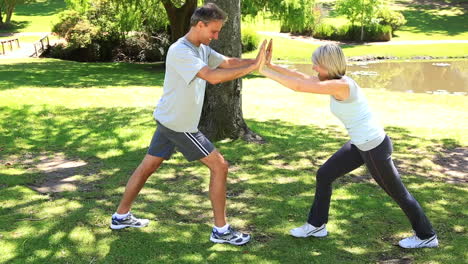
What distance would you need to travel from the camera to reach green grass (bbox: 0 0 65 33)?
42469mm

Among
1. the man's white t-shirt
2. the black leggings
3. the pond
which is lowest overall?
the pond

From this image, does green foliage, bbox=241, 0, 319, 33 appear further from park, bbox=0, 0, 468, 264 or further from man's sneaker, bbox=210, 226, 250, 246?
man's sneaker, bbox=210, 226, 250, 246

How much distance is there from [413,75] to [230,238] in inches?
831

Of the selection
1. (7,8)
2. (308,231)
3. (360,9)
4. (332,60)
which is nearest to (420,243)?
(308,231)

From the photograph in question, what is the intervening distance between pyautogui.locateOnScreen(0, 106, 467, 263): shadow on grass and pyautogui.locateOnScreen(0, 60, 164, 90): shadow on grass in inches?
282

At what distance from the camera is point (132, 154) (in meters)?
8.81

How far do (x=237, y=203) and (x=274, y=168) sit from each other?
1.72 metres

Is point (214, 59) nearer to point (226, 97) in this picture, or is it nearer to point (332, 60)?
point (332, 60)

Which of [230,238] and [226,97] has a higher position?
[226,97]

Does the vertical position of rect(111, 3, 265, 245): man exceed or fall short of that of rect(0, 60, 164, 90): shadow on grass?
it exceeds it

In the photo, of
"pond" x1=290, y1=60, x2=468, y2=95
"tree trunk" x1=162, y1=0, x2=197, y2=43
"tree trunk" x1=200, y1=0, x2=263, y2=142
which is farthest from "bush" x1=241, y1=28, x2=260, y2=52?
"tree trunk" x1=200, y1=0, x2=263, y2=142

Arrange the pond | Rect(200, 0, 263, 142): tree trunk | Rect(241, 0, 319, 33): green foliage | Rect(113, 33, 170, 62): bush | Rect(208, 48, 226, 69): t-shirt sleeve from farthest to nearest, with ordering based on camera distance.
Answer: Rect(113, 33, 170, 62): bush → Rect(241, 0, 319, 33): green foliage → the pond → Rect(200, 0, 263, 142): tree trunk → Rect(208, 48, 226, 69): t-shirt sleeve

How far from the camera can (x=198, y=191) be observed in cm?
690

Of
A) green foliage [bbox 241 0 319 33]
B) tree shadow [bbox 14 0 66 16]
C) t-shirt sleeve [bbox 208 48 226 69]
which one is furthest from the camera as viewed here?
tree shadow [bbox 14 0 66 16]
